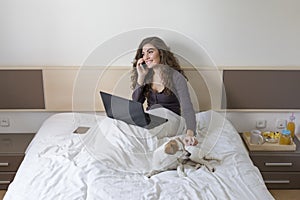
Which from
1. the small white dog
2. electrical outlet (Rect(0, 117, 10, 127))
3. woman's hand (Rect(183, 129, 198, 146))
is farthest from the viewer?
electrical outlet (Rect(0, 117, 10, 127))

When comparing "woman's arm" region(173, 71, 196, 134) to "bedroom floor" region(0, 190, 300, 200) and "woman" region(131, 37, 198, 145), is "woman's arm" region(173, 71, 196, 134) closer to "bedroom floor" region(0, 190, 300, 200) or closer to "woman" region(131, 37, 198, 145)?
"woman" region(131, 37, 198, 145)

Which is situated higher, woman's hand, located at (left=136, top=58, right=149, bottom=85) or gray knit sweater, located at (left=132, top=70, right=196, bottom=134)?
woman's hand, located at (left=136, top=58, right=149, bottom=85)

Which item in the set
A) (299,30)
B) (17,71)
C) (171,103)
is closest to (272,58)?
(299,30)

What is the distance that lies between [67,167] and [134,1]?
4.23 ft

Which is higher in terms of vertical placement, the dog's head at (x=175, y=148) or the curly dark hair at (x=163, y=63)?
the curly dark hair at (x=163, y=63)

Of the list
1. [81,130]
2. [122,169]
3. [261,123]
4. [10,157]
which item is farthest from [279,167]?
[10,157]

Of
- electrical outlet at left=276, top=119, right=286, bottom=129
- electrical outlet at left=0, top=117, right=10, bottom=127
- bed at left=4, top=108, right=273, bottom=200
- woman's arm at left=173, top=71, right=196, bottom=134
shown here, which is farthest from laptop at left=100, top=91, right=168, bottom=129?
electrical outlet at left=276, top=119, right=286, bottom=129

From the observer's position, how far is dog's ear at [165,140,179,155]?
6.98ft

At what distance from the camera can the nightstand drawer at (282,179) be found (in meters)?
2.79

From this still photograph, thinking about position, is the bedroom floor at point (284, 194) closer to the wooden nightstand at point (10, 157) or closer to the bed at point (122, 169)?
the wooden nightstand at point (10, 157)

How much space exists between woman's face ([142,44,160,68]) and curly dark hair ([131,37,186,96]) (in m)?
0.03

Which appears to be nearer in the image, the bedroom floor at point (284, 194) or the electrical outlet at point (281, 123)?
the bedroom floor at point (284, 194)

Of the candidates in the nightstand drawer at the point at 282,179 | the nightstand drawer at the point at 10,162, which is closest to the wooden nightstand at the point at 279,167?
the nightstand drawer at the point at 282,179

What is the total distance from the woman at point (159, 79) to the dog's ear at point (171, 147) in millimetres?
362
